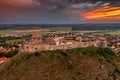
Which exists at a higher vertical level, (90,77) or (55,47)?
(55,47)

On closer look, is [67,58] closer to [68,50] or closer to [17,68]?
[68,50]

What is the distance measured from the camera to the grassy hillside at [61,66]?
3183 cm

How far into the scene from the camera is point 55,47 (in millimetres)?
42469

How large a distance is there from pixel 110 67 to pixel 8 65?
1724 centimetres

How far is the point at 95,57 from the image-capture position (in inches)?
1572

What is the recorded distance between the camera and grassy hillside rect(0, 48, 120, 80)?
104 ft

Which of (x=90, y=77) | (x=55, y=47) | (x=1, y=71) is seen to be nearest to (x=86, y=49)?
(x=55, y=47)

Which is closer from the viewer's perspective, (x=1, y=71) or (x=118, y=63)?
(x=1, y=71)

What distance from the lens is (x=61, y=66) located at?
34.2m

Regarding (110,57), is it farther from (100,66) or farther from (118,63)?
(100,66)

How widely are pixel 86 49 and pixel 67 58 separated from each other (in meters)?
6.83

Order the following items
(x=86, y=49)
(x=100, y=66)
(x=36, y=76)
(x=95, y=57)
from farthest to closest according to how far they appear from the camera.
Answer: (x=86, y=49) < (x=95, y=57) < (x=100, y=66) < (x=36, y=76)


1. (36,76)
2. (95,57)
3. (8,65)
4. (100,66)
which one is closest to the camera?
(36,76)

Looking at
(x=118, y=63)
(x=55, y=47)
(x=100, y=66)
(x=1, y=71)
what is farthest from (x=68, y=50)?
(x=1, y=71)
